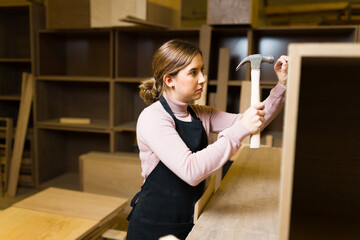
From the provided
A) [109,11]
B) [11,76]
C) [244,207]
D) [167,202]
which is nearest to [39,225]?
[167,202]

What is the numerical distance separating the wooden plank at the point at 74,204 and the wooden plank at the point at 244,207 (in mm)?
1071

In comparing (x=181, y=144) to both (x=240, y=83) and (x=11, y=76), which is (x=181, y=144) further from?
(x=11, y=76)

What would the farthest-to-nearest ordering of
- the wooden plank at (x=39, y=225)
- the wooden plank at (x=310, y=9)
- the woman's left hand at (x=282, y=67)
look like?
the wooden plank at (x=310, y=9), the wooden plank at (x=39, y=225), the woman's left hand at (x=282, y=67)

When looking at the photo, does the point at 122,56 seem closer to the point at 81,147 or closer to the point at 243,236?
the point at 81,147

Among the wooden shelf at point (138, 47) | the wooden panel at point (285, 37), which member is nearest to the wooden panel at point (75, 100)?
the wooden shelf at point (138, 47)

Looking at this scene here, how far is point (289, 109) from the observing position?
52 centimetres

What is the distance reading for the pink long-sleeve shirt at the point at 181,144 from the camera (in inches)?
38.5

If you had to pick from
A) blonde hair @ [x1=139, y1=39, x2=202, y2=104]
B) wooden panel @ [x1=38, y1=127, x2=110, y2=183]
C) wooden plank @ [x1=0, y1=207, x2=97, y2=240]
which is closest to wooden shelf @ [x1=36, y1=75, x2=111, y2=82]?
wooden panel @ [x1=38, y1=127, x2=110, y2=183]

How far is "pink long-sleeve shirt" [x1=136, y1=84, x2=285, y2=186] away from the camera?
0.98 meters

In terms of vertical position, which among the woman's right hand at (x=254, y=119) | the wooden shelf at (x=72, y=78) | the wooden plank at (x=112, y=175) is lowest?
the wooden plank at (x=112, y=175)

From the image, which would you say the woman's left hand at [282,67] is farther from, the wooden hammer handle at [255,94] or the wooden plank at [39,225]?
the wooden plank at [39,225]

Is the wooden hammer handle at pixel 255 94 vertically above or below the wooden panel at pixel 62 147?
above

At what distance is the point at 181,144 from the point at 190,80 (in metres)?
0.27

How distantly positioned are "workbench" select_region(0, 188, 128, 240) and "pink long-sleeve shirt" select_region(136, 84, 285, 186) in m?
0.74
